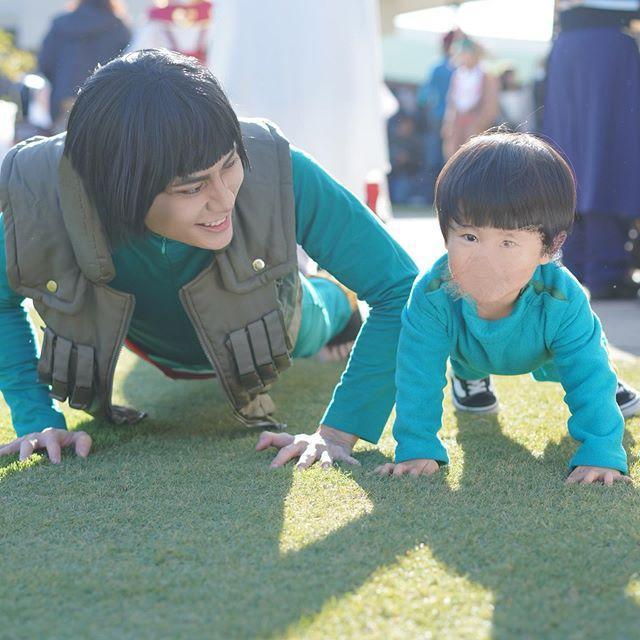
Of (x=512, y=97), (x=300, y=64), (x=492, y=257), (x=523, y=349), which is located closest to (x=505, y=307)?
(x=523, y=349)

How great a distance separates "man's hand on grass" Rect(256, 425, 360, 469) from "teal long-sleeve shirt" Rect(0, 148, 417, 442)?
0.02 metres

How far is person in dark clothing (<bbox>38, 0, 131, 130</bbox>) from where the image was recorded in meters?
5.16

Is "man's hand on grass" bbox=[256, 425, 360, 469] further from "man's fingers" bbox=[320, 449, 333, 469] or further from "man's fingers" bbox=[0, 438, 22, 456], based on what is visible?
"man's fingers" bbox=[0, 438, 22, 456]

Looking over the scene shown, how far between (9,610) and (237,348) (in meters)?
0.84

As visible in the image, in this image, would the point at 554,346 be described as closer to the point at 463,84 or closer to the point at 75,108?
the point at 75,108

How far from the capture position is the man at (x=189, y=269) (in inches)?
68.1

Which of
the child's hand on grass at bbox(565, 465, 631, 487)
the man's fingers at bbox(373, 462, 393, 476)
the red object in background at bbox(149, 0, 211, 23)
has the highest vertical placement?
the red object in background at bbox(149, 0, 211, 23)

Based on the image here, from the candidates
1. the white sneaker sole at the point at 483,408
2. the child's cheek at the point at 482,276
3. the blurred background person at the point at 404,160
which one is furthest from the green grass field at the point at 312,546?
the blurred background person at the point at 404,160

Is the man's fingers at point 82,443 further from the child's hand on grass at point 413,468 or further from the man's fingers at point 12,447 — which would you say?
the child's hand on grass at point 413,468

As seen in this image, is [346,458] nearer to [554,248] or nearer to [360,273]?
[360,273]

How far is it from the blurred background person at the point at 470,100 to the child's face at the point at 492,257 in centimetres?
721

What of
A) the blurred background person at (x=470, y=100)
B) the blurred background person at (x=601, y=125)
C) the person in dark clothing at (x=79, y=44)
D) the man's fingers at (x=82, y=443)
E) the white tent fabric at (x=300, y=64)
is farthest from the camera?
the blurred background person at (x=470, y=100)

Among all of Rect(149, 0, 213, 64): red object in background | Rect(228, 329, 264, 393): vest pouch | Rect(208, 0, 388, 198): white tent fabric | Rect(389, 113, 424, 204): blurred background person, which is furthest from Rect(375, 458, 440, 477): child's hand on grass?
Rect(389, 113, 424, 204): blurred background person

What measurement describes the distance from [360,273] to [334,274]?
5 centimetres
